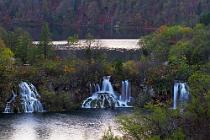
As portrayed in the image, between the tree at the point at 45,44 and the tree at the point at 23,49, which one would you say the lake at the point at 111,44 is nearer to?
the tree at the point at 45,44

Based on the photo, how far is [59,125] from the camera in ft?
213

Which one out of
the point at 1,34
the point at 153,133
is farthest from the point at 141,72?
the point at 153,133

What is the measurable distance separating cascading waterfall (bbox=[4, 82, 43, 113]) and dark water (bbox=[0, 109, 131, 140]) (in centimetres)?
261

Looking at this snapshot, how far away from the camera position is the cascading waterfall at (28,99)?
243 feet

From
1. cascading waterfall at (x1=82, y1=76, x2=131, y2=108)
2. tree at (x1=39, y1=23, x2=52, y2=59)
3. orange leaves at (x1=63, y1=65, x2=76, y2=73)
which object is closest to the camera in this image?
cascading waterfall at (x1=82, y1=76, x2=131, y2=108)

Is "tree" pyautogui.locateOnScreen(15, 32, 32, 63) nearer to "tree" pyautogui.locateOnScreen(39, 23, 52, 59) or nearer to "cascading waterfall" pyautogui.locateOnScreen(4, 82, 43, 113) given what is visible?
"tree" pyautogui.locateOnScreen(39, 23, 52, 59)

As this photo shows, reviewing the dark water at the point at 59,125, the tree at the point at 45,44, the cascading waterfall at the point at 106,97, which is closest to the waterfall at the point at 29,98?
the dark water at the point at 59,125

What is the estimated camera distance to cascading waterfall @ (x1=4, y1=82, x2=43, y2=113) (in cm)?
7412

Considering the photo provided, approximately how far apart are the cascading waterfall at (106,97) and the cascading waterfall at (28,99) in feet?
18.1

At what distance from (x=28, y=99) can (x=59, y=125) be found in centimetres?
1151

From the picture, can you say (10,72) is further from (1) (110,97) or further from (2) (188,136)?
(2) (188,136)

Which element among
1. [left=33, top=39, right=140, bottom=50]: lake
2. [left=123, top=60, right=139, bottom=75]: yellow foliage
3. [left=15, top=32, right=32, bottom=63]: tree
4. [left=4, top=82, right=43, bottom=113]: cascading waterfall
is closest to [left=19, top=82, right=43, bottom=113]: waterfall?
[left=4, top=82, right=43, bottom=113]: cascading waterfall

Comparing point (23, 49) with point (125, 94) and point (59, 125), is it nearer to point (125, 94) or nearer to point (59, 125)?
point (125, 94)

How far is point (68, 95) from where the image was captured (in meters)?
75.9
